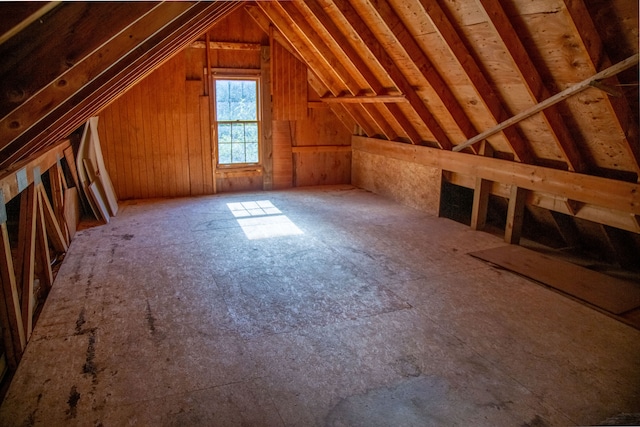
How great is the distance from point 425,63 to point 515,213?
1885 millimetres

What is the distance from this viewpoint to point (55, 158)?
4.45 m

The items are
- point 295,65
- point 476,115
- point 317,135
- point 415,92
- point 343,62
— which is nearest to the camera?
point 476,115

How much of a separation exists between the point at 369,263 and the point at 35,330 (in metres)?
2.77

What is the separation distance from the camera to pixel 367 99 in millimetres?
6047

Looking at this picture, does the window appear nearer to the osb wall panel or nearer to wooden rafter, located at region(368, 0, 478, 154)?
the osb wall panel

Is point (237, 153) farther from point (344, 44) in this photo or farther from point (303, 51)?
point (344, 44)

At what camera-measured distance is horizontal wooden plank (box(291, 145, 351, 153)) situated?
7930 millimetres

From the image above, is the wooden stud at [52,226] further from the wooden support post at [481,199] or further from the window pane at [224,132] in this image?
the wooden support post at [481,199]

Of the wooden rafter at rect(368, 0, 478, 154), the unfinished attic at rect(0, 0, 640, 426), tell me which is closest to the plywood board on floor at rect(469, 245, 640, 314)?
the unfinished attic at rect(0, 0, 640, 426)

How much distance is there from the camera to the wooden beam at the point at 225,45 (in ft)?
22.6

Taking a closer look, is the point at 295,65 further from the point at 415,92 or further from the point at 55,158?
the point at 55,158

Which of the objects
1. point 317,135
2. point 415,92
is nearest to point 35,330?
point 415,92

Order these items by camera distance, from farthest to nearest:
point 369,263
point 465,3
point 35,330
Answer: point 369,263, point 465,3, point 35,330

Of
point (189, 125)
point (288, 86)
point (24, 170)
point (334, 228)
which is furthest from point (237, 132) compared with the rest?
point (24, 170)
